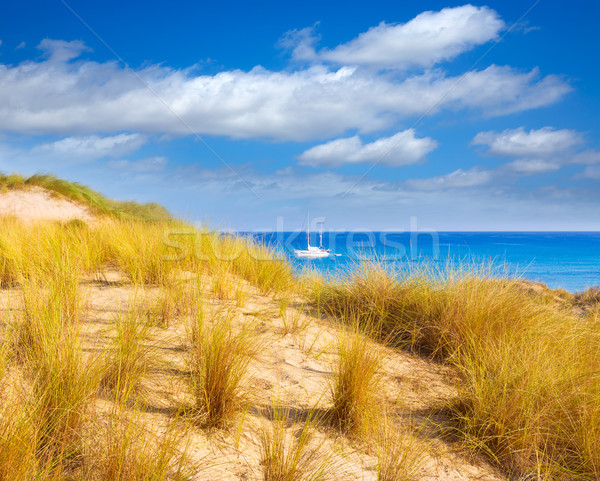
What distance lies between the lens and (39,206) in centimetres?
1116

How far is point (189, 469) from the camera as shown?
6.21 feet

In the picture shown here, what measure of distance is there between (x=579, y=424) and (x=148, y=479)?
2.56 m

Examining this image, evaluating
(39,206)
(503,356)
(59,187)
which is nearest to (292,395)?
(503,356)

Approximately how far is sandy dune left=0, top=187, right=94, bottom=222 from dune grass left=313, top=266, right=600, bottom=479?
29.2 ft

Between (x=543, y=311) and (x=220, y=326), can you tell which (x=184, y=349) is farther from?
(x=543, y=311)

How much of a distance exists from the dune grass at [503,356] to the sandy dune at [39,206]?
29.2ft


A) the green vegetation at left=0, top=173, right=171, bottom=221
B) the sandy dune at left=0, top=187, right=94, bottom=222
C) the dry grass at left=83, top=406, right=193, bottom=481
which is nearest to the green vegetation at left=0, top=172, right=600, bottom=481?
the dry grass at left=83, top=406, right=193, bottom=481

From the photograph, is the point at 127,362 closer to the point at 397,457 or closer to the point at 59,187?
the point at 397,457

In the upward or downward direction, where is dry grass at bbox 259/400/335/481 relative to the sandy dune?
downward

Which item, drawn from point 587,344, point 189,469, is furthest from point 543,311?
point 189,469

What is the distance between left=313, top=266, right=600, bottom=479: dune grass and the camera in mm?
2424

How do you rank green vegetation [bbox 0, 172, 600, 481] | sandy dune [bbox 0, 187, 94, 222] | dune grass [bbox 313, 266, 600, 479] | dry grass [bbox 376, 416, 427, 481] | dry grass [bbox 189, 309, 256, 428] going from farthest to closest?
sandy dune [bbox 0, 187, 94, 222]
dune grass [bbox 313, 266, 600, 479]
dry grass [bbox 189, 309, 256, 428]
dry grass [bbox 376, 416, 427, 481]
green vegetation [bbox 0, 172, 600, 481]

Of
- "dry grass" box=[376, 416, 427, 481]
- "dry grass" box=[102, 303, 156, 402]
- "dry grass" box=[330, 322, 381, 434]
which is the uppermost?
"dry grass" box=[102, 303, 156, 402]

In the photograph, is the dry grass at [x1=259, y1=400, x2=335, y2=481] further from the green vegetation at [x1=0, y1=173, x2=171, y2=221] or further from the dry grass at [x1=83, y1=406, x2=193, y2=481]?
the green vegetation at [x1=0, y1=173, x2=171, y2=221]
